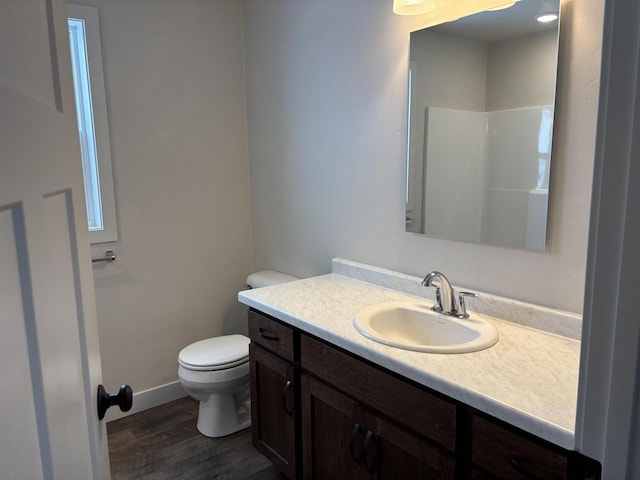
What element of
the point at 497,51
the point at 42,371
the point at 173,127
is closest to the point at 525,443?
the point at 42,371

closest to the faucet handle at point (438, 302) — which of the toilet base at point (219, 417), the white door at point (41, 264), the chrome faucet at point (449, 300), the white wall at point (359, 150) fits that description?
the chrome faucet at point (449, 300)

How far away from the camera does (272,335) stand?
186 cm

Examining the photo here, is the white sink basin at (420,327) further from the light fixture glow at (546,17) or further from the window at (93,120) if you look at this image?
the window at (93,120)

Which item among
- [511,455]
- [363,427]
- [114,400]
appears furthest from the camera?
[363,427]

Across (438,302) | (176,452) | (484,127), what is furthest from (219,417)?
(484,127)

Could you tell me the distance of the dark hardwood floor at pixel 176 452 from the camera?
6.97 ft

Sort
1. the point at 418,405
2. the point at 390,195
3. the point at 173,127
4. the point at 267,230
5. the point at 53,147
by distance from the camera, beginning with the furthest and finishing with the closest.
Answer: the point at 267,230 → the point at 173,127 → the point at 390,195 → the point at 418,405 → the point at 53,147

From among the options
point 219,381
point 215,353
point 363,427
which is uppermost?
point 363,427

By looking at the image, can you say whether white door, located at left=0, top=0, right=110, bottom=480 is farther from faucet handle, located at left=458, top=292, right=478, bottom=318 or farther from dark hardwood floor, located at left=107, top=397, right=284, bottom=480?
dark hardwood floor, located at left=107, top=397, right=284, bottom=480

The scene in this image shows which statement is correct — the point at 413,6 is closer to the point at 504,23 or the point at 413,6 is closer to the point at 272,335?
the point at 504,23

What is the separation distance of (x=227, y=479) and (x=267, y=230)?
139 cm

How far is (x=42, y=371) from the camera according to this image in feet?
1.74

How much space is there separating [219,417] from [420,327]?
129 cm

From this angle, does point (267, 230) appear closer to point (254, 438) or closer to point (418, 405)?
point (254, 438)
